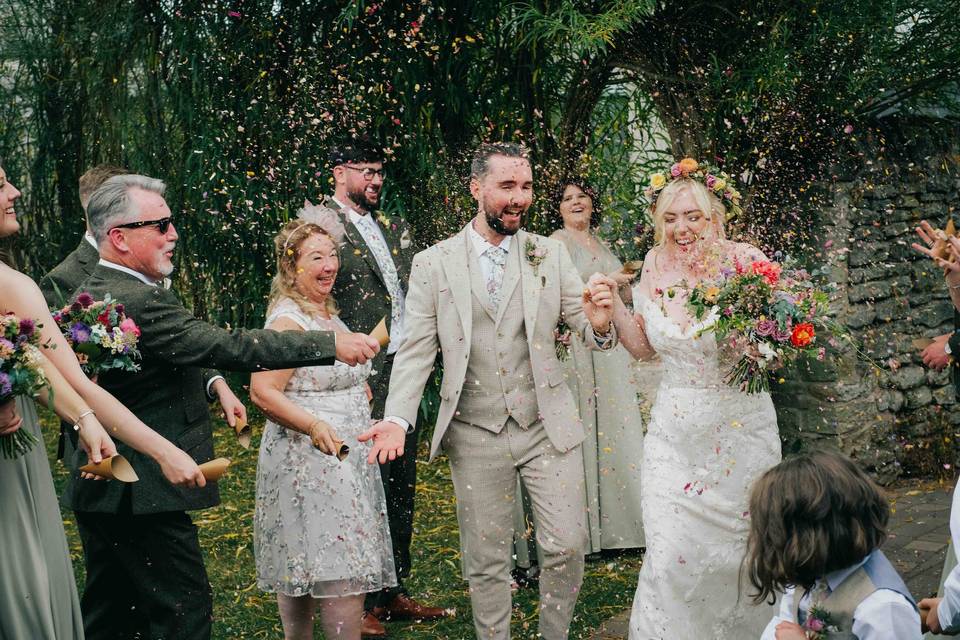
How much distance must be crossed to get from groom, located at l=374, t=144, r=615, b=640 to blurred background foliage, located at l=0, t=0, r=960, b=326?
213cm

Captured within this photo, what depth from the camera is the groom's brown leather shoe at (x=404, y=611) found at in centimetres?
536

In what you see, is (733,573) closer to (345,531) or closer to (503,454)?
(503,454)

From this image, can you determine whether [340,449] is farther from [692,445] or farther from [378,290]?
[378,290]

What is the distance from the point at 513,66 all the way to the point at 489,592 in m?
4.25

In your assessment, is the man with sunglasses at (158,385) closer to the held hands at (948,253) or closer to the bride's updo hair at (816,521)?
the bride's updo hair at (816,521)

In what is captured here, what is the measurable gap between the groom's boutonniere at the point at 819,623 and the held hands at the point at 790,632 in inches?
1.2

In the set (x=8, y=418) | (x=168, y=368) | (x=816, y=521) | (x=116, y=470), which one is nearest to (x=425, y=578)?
(x=168, y=368)

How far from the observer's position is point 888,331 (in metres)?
7.45

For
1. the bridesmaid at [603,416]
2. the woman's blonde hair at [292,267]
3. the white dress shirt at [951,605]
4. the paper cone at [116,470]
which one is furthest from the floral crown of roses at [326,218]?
the white dress shirt at [951,605]

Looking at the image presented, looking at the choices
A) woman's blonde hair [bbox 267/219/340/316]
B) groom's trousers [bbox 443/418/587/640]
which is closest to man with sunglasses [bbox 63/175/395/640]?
woman's blonde hair [bbox 267/219/340/316]

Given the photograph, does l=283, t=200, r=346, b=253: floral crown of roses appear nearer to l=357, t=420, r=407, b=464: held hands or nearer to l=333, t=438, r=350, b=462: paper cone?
l=357, t=420, r=407, b=464: held hands

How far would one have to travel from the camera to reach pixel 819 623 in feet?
8.78

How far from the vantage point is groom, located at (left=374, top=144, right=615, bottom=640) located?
4.41m

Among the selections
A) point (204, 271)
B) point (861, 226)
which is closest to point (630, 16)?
point (861, 226)
